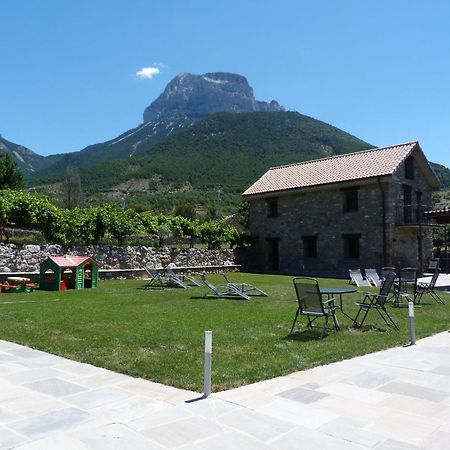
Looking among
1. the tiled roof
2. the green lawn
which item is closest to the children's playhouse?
the green lawn

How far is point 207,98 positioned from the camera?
149 meters

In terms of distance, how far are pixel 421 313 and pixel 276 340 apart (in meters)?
4.78

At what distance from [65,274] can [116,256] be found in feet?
15.8

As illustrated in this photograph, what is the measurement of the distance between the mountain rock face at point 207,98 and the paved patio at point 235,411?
13881cm

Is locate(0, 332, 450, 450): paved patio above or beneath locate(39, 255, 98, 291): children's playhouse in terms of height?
beneath

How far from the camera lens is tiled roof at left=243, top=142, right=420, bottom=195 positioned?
81.4ft

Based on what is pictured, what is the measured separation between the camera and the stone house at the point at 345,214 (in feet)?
79.3

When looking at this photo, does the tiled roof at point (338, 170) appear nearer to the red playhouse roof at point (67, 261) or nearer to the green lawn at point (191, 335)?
the green lawn at point (191, 335)

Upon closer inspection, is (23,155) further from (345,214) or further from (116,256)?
(345,214)

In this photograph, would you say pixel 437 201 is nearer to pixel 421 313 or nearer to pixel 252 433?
pixel 421 313

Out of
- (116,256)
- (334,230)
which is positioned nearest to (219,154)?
(334,230)

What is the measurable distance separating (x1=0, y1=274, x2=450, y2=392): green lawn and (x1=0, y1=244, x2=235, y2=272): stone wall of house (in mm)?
6184

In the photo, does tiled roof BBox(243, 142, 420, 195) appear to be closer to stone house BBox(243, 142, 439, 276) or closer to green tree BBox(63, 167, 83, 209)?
stone house BBox(243, 142, 439, 276)

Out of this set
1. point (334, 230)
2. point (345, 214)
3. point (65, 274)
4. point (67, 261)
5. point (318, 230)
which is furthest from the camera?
point (318, 230)
